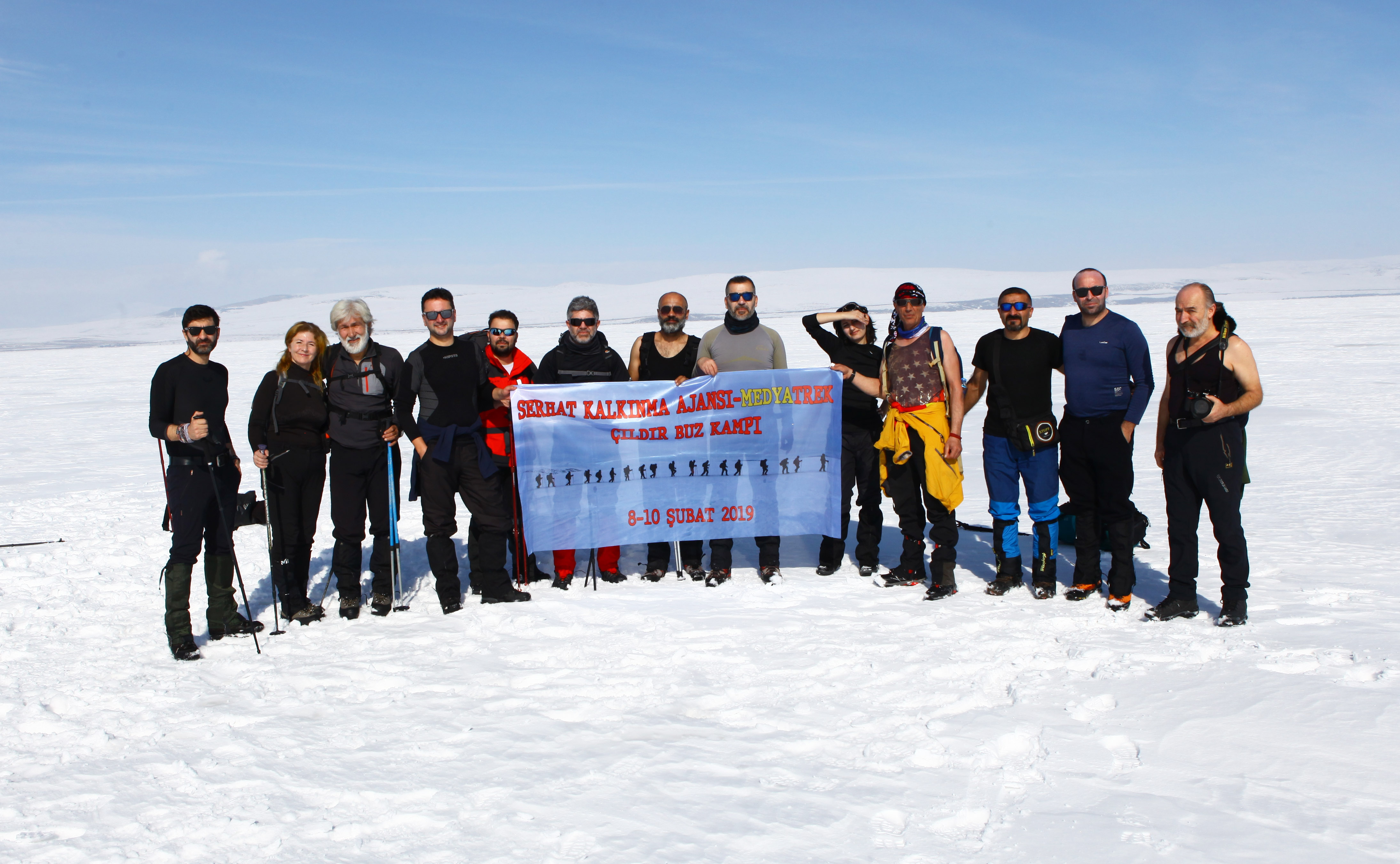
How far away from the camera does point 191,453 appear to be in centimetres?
505

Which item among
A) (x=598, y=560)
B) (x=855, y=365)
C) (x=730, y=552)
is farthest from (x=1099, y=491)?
(x=598, y=560)

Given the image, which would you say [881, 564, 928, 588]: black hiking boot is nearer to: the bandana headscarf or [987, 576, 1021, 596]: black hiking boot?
[987, 576, 1021, 596]: black hiking boot

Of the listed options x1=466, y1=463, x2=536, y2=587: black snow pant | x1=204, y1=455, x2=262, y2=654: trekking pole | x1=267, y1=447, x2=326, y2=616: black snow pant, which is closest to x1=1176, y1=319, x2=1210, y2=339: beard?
x1=466, y1=463, x2=536, y2=587: black snow pant

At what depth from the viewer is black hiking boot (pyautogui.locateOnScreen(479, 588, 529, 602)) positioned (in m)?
6.04

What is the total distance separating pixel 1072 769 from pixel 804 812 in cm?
114

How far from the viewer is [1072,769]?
359 cm

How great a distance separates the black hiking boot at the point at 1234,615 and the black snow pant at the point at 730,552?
9.28 ft

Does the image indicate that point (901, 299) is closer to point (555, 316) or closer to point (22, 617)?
point (22, 617)

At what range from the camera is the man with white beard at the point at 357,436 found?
18.5 ft

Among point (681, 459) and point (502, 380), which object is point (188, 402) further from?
point (681, 459)

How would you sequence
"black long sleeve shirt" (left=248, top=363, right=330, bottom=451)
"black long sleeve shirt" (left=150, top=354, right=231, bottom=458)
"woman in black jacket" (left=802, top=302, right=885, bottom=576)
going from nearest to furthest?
"black long sleeve shirt" (left=150, top=354, right=231, bottom=458) < "black long sleeve shirt" (left=248, top=363, right=330, bottom=451) < "woman in black jacket" (left=802, top=302, right=885, bottom=576)

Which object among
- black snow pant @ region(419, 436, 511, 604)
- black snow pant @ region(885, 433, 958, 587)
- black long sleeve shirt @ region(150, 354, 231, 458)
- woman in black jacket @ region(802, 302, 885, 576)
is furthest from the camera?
woman in black jacket @ region(802, 302, 885, 576)

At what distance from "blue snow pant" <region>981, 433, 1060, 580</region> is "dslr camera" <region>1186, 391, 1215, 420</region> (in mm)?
864

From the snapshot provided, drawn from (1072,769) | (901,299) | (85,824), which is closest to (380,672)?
(85,824)
